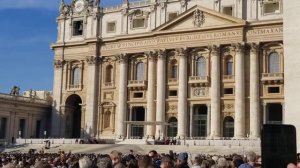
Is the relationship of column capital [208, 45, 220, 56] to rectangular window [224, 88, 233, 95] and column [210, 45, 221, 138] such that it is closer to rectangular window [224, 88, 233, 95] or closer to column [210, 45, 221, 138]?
column [210, 45, 221, 138]

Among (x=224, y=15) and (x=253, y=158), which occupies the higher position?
(x=224, y=15)

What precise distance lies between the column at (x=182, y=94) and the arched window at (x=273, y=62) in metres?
9.73

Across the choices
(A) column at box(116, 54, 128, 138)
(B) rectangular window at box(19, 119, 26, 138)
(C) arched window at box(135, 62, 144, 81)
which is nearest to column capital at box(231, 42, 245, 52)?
(C) arched window at box(135, 62, 144, 81)

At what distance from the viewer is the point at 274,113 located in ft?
168

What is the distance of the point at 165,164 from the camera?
8.77 meters

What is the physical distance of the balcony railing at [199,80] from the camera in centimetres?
5359

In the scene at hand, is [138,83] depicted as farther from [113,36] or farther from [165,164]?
[165,164]

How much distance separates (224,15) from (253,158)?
43.5m

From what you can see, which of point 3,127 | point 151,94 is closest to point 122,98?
point 151,94

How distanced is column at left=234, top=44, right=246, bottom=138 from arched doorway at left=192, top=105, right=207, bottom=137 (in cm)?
426

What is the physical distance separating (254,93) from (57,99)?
1067 inches

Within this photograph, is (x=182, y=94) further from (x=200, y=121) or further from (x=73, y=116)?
(x=73, y=116)

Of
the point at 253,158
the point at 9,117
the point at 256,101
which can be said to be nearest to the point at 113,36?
the point at 9,117

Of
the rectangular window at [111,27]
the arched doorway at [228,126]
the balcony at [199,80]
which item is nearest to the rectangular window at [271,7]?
the balcony at [199,80]
